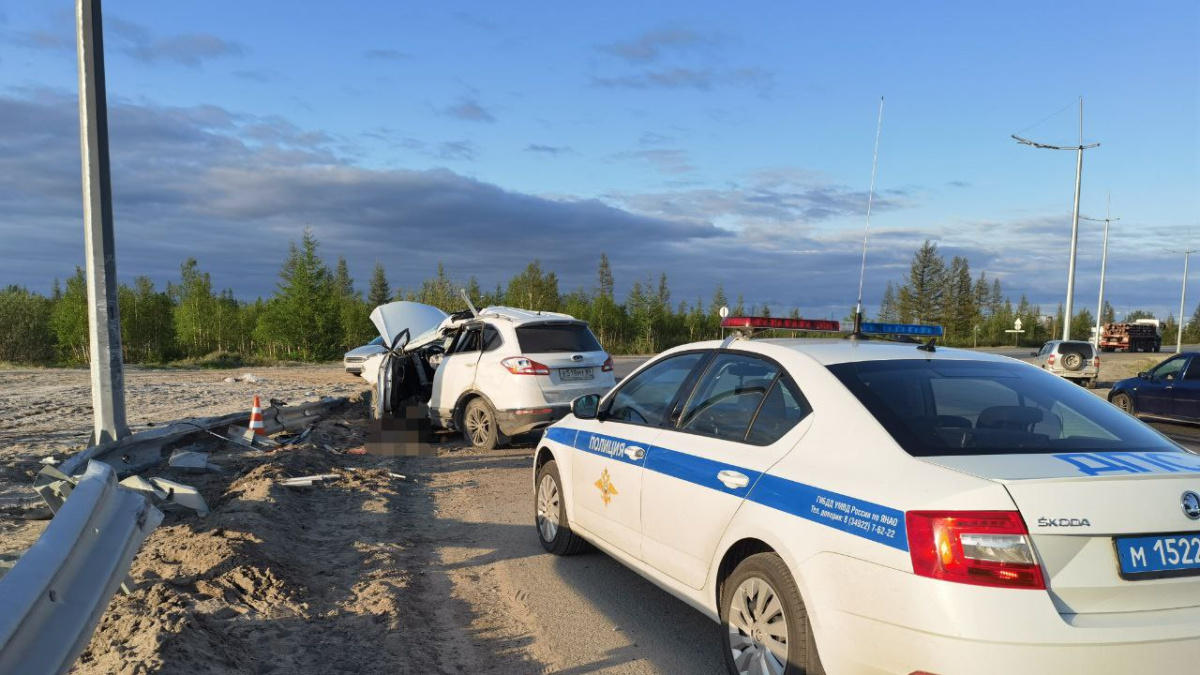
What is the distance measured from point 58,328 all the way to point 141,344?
12.2 ft

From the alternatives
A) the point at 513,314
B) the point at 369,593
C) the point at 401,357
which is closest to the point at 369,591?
the point at 369,593

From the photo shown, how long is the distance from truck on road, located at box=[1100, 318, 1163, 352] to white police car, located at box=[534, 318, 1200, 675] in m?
77.7

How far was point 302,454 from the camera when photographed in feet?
30.4

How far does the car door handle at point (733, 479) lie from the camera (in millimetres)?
3648

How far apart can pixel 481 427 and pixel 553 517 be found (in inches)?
202

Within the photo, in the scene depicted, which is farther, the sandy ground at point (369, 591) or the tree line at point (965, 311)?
the tree line at point (965, 311)

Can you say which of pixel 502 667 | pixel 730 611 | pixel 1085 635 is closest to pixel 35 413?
pixel 502 667

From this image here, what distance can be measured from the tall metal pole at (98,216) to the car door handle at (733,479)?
23.3 ft

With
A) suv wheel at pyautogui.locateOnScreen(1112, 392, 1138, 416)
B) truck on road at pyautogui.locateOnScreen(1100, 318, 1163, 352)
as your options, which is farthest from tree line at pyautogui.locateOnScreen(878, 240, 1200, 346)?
suv wheel at pyautogui.locateOnScreen(1112, 392, 1138, 416)

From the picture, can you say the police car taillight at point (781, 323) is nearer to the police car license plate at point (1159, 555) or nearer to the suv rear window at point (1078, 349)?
the police car license plate at point (1159, 555)

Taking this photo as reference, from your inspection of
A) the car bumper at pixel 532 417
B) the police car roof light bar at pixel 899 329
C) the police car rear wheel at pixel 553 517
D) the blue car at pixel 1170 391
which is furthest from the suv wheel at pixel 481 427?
the blue car at pixel 1170 391

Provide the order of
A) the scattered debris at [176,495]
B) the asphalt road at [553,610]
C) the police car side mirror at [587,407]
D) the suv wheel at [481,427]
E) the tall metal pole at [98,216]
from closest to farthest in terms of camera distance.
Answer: the asphalt road at [553,610]
the police car side mirror at [587,407]
the scattered debris at [176,495]
the tall metal pole at [98,216]
the suv wheel at [481,427]

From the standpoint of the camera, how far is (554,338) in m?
10.7

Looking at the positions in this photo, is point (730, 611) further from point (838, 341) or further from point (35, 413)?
point (35, 413)
